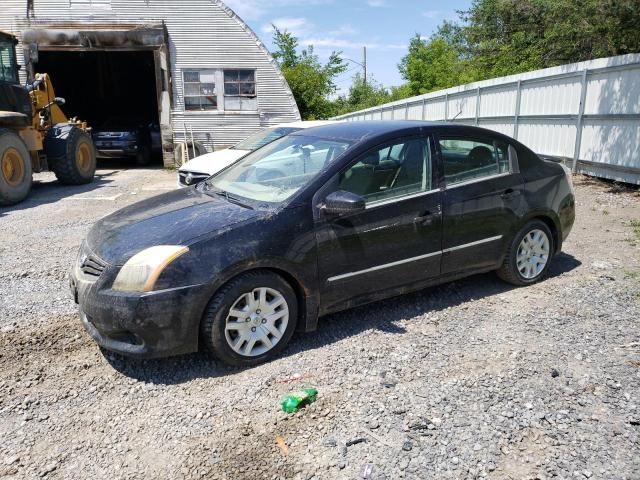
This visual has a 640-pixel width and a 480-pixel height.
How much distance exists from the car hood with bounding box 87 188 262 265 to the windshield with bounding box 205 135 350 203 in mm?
265

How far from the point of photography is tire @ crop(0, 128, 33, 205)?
377 inches

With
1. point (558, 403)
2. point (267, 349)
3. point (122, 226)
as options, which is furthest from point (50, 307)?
point (558, 403)

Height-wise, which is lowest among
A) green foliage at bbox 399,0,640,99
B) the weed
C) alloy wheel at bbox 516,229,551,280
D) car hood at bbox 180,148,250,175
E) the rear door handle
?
the weed

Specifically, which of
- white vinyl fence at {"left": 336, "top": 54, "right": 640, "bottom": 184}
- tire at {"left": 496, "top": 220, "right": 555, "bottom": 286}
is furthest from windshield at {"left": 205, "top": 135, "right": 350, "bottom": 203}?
white vinyl fence at {"left": 336, "top": 54, "right": 640, "bottom": 184}

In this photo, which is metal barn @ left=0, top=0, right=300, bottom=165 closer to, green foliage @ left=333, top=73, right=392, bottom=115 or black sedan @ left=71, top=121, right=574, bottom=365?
black sedan @ left=71, top=121, right=574, bottom=365

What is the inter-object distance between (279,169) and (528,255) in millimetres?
2451

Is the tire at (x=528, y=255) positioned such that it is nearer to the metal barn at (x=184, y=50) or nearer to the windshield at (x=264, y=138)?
the windshield at (x=264, y=138)

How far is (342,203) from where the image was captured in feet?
11.6

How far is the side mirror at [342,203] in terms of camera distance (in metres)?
3.53

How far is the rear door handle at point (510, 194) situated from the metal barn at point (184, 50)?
1457cm

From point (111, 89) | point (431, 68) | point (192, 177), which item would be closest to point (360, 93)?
point (431, 68)

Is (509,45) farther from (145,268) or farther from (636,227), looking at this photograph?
(145,268)

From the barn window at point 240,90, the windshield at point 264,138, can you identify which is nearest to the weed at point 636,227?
the windshield at point 264,138

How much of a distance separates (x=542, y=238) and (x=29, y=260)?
18.5 feet
